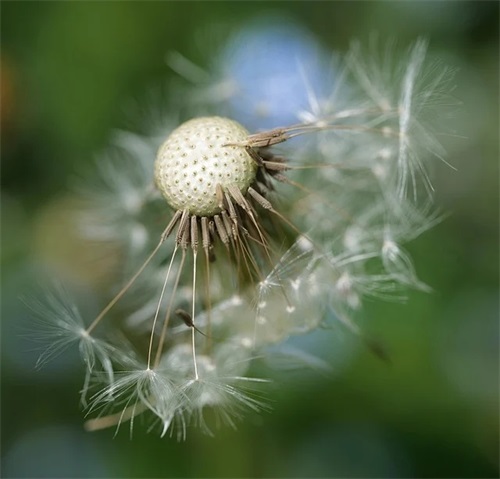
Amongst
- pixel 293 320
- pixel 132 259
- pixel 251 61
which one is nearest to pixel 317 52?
pixel 251 61

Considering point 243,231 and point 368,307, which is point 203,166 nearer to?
point 243,231

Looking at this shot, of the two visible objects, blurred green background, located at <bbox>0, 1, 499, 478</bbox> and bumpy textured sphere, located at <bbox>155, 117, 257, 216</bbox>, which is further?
blurred green background, located at <bbox>0, 1, 499, 478</bbox>

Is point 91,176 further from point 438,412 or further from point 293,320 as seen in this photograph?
point 438,412

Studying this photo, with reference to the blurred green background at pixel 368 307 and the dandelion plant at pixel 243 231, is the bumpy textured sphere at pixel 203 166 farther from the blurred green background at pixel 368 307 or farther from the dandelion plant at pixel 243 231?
the blurred green background at pixel 368 307

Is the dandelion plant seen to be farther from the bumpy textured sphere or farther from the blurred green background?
the blurred green background

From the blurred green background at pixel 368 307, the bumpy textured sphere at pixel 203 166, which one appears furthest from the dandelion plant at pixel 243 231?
the blurred green background at pixel 368 307

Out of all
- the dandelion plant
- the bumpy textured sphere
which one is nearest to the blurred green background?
the dandelion plant
